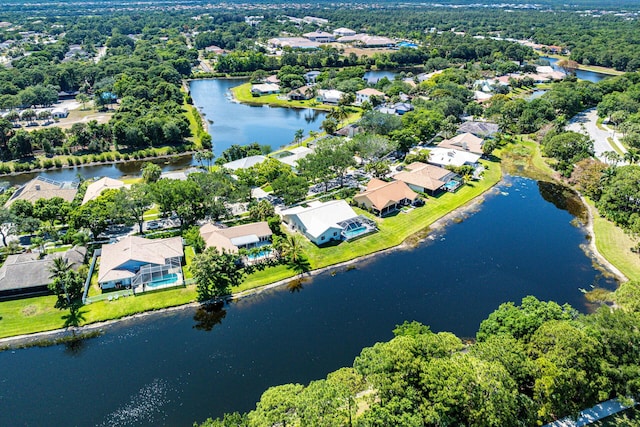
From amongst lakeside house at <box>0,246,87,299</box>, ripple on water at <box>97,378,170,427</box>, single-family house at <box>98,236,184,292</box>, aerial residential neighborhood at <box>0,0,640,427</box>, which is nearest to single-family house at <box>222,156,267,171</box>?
aerial residential neighborhood at <box>0,0,640,427</box>

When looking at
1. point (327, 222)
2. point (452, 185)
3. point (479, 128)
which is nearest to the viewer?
point (327, 222)

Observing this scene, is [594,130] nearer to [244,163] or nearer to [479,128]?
[479,128]

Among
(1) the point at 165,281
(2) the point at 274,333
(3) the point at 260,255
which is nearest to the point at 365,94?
(3) the point at 260,255

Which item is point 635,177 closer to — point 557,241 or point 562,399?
point 557,241

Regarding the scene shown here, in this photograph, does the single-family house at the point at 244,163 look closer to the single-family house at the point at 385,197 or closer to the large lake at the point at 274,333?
the single-family house at the point at 385,197

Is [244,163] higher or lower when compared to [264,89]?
higher

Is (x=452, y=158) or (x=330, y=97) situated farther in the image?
(x=330, y=97)
